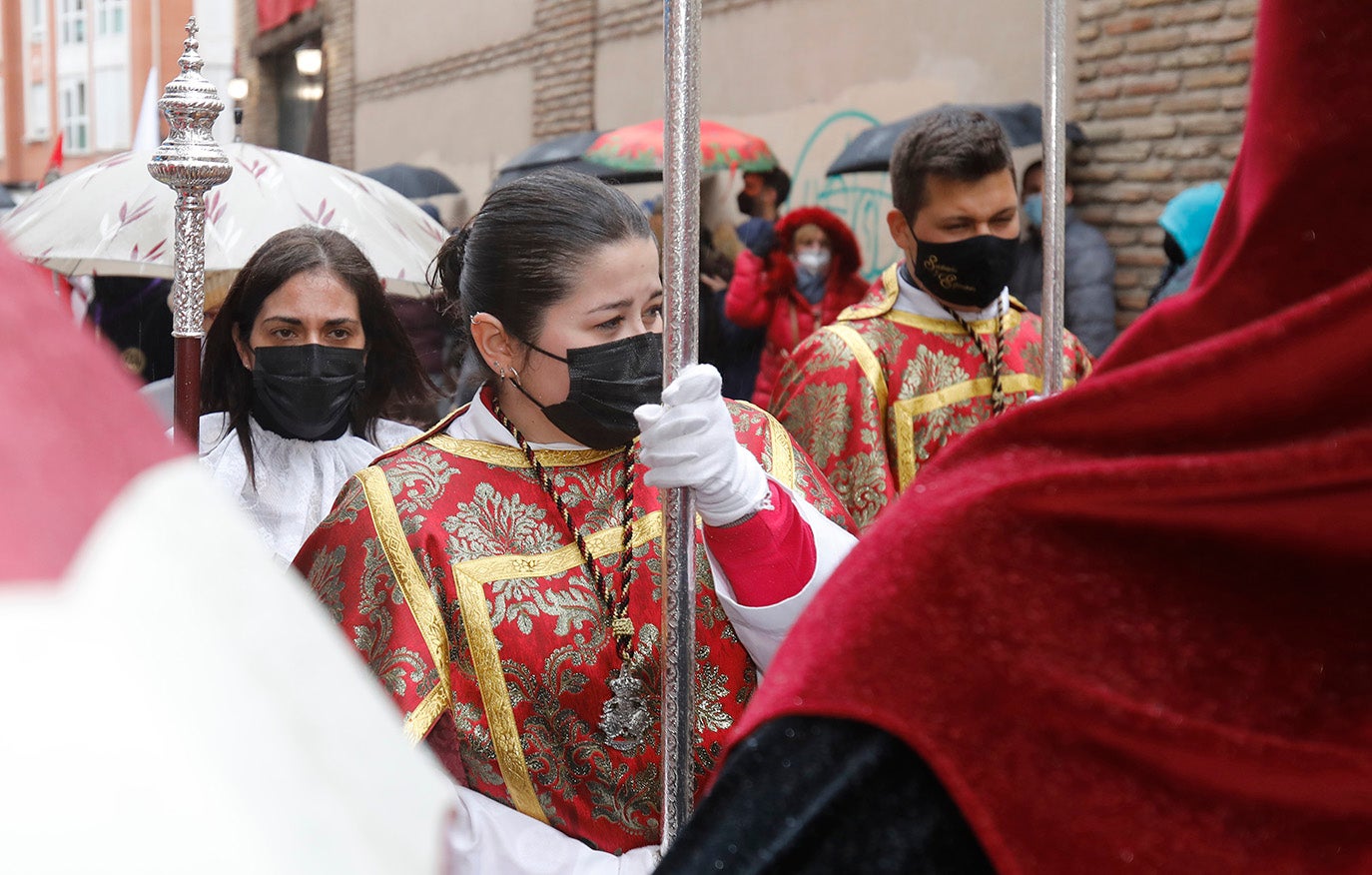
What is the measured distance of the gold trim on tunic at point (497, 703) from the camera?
2113 mm

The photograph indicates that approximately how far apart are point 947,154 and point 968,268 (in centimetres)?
29

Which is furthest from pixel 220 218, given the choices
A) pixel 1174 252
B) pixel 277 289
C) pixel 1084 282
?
pixel 1084 282

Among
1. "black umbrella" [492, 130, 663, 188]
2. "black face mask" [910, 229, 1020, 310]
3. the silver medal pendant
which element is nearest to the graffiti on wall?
"black umbrella" [492, 130, 663, 188]

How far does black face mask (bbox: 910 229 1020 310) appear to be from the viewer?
3.56 meters

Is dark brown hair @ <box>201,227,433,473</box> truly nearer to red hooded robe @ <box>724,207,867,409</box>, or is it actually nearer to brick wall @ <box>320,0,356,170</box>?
red hooded robe @ <box>724,207,867,409</box>

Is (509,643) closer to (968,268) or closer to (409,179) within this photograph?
(968,268)

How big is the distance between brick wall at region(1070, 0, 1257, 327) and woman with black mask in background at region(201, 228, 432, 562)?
424cm

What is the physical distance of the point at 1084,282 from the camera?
625 centimetres

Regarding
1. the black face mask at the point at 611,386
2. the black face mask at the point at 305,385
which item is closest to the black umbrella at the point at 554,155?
the black face mask at the point at 305,385

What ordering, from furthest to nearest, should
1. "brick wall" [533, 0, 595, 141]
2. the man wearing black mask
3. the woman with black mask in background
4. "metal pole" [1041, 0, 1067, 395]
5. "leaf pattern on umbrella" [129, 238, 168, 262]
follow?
"brick wall" [533, 0, 595, 141] → the man wearing black mask → "leaf pattern on umbrella" [129, 238, 168, 262] → the woman with black mask in background → "metal pole" [1041, 0, 1067, 395]

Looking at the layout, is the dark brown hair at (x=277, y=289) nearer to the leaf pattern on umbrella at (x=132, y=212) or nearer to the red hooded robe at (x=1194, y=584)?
the leaf pattern on umbrella at (x=132, y=212)

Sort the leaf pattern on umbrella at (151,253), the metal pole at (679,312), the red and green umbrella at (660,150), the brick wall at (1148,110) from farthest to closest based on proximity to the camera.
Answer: the red and green umbrella at (660,150) → the brick wall at (1148,110) → the leaf pattern on umbrella at (151,253) → the metal pole at (679,312)

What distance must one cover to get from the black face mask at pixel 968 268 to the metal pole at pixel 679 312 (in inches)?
71.6

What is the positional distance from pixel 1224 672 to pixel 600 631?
125 centimetres
